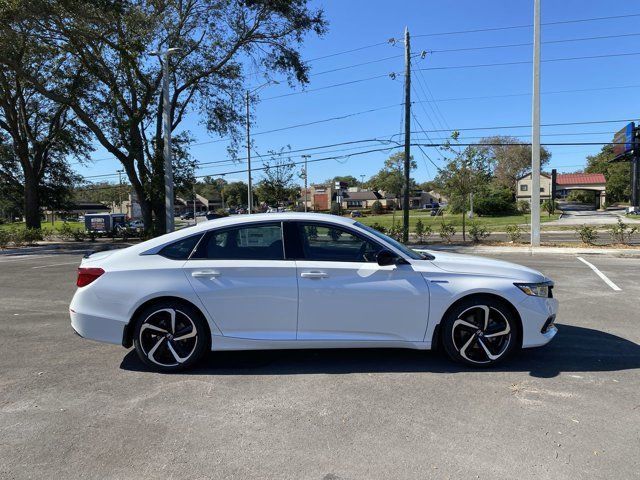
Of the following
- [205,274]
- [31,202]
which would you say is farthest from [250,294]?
[31,202]

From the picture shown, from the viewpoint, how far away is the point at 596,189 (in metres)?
82.3

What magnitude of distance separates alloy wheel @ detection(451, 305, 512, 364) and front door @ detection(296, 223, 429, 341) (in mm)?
354

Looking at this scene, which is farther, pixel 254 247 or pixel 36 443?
pixel 254 247

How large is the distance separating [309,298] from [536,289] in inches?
83.5

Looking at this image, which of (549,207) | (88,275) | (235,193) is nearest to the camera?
(88,275)

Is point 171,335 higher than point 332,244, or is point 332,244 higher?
point 332,244

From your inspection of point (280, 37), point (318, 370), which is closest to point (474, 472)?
point (318, 370)

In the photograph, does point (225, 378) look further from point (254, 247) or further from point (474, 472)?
point (474, 472)

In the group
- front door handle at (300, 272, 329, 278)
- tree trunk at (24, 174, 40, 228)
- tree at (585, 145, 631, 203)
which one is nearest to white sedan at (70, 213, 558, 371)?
front door handle at (300, 272, 329, 278)

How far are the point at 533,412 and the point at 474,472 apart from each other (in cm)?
103

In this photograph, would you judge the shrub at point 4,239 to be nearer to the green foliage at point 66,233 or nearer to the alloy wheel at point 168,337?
the green foliage at point 66,233

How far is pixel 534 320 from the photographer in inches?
175

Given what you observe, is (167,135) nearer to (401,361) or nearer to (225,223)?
(225,223)

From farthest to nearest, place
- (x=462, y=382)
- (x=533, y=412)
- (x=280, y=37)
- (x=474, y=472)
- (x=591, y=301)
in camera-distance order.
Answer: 1. (x=280, y=37)
2. (x=591, y=301)
3. (x=462, y=382)
4. (x=533, y=412)
5. (x=474, y=472)
